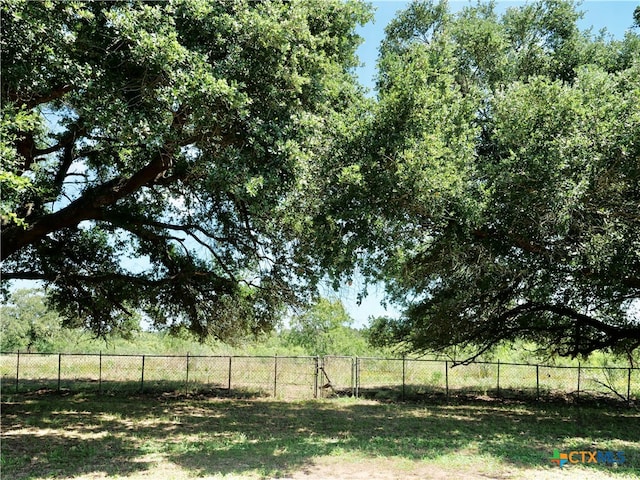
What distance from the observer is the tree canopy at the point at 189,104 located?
608 centimetres

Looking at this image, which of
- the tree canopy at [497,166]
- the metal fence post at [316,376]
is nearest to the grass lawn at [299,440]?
the metal fence post at [316,376]

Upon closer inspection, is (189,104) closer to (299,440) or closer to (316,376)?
(299,440)

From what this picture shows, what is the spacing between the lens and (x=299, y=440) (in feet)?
30.7

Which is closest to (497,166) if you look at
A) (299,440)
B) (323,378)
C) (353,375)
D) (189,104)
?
(189,104)

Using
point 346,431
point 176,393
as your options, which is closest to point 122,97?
point 346,431

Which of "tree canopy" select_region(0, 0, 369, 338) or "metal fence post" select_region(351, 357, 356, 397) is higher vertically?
"tree canopy" select_region(0, 0, 369, 338)

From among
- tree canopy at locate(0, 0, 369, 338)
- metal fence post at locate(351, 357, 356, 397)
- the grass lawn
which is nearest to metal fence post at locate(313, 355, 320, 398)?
metal fence post at locate(351, 357, 356, 397)

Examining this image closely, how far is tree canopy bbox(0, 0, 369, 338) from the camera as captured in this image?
19.9 feet

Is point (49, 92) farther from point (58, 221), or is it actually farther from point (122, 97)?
point (58, 221)

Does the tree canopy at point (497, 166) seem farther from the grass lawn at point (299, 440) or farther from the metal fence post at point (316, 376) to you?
the metal fence post at point (316, 376)

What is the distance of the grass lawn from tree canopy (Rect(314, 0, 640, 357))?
302 cm

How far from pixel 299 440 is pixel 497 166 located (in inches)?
250

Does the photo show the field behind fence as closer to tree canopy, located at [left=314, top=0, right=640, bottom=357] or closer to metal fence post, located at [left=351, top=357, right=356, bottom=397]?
metal fence post, located at [left=351, top=357, right=356, bottom=397]

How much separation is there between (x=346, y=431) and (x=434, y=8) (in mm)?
9406
